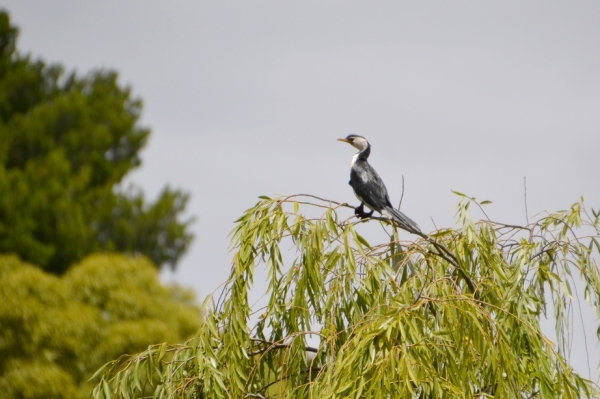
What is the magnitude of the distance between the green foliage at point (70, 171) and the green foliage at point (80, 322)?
10.3 feet

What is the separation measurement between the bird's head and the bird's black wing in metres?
0.48

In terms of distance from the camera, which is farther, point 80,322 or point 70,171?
point 70,171

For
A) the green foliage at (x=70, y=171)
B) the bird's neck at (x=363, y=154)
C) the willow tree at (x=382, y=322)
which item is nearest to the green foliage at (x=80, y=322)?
the green foliage at (x=70, y=171)

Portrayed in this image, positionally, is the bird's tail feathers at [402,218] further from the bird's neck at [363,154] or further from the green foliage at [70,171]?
the green foliage at [70,171]

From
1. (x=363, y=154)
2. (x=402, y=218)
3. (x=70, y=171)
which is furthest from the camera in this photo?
(x=70, y=171)

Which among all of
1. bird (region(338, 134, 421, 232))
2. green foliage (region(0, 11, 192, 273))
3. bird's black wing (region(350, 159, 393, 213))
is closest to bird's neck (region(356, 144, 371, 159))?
bird (region(338, 134, 421, 232))

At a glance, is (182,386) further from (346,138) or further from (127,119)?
(127,119)

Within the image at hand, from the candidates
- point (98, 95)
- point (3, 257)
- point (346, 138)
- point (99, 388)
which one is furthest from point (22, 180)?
point (99, 388)

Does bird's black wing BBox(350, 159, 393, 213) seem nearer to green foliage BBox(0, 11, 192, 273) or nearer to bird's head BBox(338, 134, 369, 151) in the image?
bird's head BBox(338, 134, 369, 151)

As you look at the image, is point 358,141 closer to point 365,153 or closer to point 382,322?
point 365,153

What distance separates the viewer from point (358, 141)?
548cm

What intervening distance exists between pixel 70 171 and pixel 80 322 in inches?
259

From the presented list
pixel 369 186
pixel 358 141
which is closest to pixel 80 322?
pixel 358 141

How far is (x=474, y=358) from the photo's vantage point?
2.68 meters
